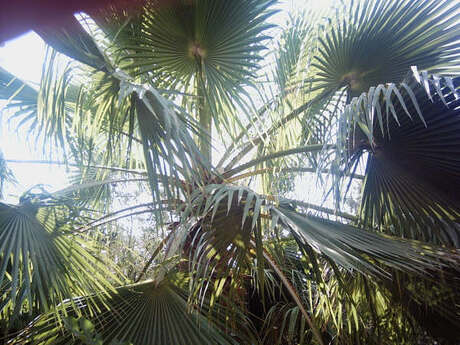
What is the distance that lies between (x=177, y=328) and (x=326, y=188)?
39.6 inches

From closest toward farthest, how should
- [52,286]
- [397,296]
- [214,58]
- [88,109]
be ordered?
[52,286]
[397,296]
[88,109]
[214,58]

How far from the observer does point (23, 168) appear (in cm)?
281

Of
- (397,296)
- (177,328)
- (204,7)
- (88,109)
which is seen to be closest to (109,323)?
(177,328)

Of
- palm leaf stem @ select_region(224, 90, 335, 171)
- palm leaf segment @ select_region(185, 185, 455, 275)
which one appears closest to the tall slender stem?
palm leaf stem @ select_region(224, 90, 335, 171)

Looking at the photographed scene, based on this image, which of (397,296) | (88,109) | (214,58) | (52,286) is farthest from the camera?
(214,58)

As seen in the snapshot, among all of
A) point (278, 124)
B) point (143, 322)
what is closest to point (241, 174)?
point (278, 124)

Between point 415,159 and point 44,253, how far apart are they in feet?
6.07

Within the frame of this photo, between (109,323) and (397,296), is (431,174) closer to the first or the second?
(397,296)

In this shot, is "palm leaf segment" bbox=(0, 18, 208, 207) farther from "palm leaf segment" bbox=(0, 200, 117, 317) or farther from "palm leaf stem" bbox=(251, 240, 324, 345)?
"palm leaf stem" bbox=(251, 240, 324, 345)

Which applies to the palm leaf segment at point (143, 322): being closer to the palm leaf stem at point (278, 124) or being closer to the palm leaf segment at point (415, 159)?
the palm leaf stem at point (278, 124)

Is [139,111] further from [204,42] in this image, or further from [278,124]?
[278,124]

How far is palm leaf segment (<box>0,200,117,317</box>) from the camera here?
160 cm

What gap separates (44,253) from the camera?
1.69m

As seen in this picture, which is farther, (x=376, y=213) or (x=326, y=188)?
(x=376, y=213)
